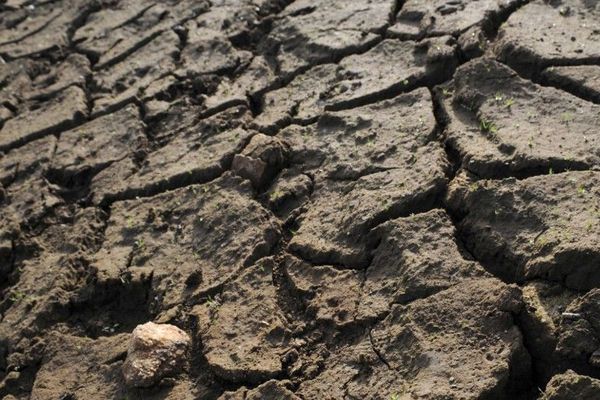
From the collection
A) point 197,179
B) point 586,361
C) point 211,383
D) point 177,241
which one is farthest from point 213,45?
point 586,361

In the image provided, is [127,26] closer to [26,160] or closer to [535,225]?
[26,160]

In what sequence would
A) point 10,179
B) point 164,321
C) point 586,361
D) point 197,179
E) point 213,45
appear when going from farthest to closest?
1. point 213,45
2. point 10,179
3. point 197,179
4. point 164,321
5. point 586,361

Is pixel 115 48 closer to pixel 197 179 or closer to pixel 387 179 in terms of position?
pixel 197 179

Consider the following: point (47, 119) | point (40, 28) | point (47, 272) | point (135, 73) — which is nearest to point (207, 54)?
point (135, 73)

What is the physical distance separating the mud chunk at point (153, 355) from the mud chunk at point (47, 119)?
1.77m

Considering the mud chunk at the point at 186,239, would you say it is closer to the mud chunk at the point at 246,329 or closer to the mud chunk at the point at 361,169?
the mud chunk at the point at 246,329

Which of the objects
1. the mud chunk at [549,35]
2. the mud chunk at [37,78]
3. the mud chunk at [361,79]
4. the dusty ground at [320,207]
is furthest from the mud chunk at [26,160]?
the mud chunk at [549,35]

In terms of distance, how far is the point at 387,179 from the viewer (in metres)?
3.18

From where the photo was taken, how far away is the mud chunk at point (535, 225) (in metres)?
2.54

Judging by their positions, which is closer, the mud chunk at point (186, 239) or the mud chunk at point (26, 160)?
the mud chunk at point (186, 239)

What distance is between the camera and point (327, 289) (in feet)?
9.48

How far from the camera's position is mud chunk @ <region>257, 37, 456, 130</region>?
12.1ft

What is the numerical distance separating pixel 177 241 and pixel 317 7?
1.77 meters

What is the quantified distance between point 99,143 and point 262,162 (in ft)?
3.41
